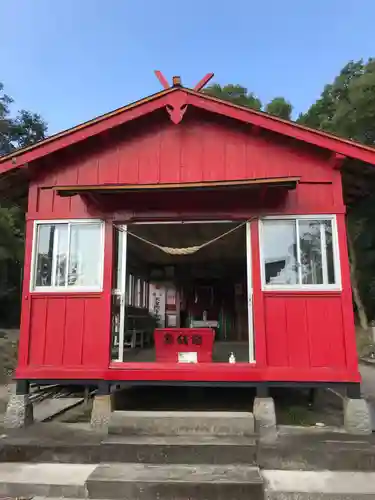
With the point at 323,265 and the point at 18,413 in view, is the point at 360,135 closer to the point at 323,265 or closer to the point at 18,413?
the point at 323,265

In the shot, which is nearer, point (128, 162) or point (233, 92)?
point (128, 162)

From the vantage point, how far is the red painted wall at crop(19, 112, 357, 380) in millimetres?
5562

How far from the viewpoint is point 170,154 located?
619 centimetres

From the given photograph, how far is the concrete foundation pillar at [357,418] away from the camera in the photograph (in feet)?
17.0

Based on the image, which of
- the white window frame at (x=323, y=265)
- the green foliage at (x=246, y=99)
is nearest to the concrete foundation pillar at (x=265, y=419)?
the white window frame at (x=323, y=265)

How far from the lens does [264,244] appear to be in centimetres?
583

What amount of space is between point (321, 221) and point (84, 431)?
422cm

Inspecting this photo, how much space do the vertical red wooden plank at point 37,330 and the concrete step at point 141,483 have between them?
61.2 inches

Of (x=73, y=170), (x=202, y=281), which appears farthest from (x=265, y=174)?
(x=202, y=281)

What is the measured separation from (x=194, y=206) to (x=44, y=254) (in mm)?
2273

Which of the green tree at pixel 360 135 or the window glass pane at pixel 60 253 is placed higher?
the green tree at pixel 360 135

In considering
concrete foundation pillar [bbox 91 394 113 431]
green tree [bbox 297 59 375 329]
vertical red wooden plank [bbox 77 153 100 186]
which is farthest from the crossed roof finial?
green tree [bbox 297 59 375 329]

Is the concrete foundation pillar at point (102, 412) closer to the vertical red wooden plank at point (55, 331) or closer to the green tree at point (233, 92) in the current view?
the vertical red wooden plank at point (55, 331)

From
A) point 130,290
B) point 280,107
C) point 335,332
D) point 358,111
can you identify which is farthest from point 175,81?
point 280,107
